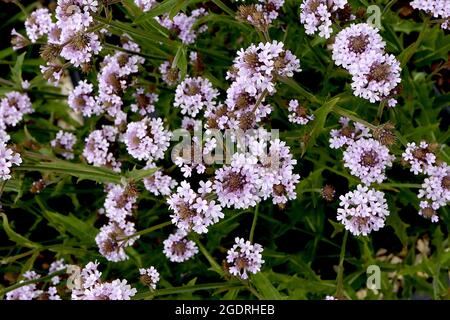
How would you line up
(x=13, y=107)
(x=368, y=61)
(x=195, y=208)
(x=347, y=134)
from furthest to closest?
(x=13, y=107) < (x=347, y=134) < (x=195, y=208) < (x=368, y=61)

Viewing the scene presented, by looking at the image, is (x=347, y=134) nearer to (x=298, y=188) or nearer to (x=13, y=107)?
(x=298, y=188)

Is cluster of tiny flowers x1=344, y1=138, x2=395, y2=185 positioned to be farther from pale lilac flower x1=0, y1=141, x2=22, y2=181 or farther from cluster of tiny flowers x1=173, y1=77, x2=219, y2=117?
pale lilac flower x1=0, y1=141, x2=22, y2=181

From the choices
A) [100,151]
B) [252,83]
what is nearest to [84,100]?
[100,151]

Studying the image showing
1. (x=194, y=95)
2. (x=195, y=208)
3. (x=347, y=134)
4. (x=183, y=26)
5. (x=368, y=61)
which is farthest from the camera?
(x=183, y=26)

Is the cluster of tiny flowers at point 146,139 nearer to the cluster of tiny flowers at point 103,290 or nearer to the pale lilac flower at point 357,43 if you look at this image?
the cluster of tiny flowers at point 103,290
